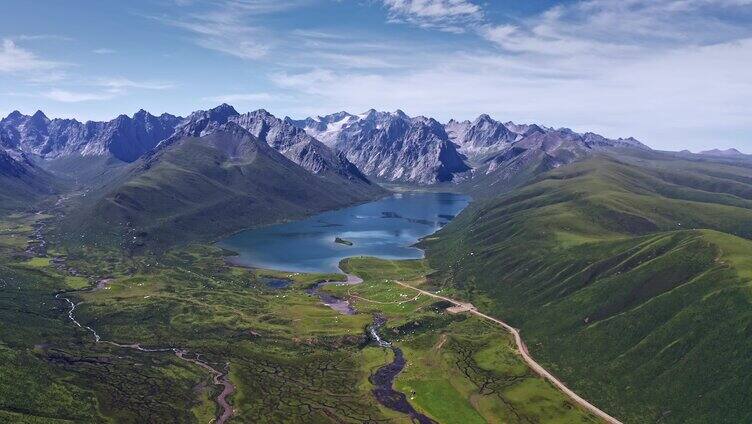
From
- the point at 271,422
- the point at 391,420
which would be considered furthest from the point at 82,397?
the point at 391,420

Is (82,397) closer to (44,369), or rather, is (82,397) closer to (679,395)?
(44,369)

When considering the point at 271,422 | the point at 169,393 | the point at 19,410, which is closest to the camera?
the point at 19,410

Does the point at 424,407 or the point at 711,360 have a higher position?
the point at 711,360

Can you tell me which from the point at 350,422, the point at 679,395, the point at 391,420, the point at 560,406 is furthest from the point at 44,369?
the point at 679,395

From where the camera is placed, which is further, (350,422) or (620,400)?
(620,400)

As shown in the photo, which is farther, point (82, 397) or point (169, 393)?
point (169, 393)

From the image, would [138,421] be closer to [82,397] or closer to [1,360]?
[82,397]

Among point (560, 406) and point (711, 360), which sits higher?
point (711, 360)

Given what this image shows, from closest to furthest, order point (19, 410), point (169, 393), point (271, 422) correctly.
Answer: point (19, 410), point (271, 422), point (169, 393)
